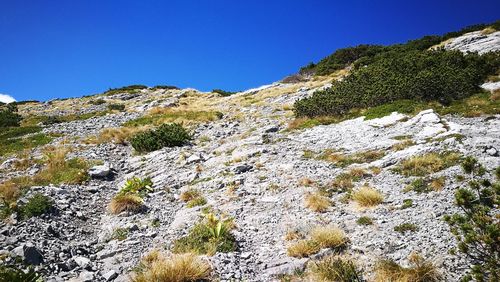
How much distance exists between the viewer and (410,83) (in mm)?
23500

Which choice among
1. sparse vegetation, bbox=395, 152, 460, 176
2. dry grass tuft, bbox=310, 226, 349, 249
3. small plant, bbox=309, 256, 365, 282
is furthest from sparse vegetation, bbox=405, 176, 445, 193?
small plant, bbox=309, 256, 365, 282

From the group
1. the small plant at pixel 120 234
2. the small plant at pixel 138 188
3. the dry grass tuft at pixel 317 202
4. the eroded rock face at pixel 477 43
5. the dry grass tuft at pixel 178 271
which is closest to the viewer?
the dry grass tuft at pixel 178 271

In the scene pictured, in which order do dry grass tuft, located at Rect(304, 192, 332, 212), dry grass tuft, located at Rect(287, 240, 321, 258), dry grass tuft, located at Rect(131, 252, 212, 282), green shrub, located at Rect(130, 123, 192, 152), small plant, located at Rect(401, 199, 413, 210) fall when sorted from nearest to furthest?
dry grass tuft, located at Rect(131, 252, 212, 282), dry grass tuft, located at Rect(287, 240, 321, 258), small plant, located at Rect(401, 199, 413, 210), dry grass tuft, located at Rect(304, 192, 332, 212), green shrub, located at Rect(130, 123, 192, 152)

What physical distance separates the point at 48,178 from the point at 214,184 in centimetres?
795

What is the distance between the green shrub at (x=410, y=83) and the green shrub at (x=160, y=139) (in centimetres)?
898

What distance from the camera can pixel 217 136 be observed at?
25.0 m

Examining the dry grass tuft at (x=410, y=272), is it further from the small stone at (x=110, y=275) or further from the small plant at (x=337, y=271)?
the small stone at (x=110, y=275)

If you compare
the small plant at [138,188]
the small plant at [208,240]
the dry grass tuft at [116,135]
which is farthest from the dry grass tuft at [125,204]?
the dry grass tuft at [116,135]

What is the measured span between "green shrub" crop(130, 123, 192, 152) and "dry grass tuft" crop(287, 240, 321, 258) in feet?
50.5

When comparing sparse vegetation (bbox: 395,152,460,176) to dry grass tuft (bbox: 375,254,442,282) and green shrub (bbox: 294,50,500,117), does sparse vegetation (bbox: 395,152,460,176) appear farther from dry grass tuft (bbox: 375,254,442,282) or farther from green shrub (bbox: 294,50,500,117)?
green shrub (bbox: 294,50,500,117)

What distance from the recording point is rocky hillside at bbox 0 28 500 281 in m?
8.63

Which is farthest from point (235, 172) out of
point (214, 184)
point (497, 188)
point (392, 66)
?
point (392, 66)

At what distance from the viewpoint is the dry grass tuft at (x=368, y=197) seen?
1091cm

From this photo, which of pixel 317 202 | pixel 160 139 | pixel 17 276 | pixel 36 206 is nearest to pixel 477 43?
pixel 160 139
